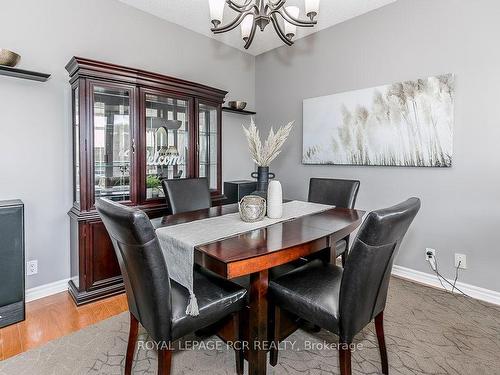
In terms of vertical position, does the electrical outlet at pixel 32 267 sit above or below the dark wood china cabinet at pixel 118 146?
below

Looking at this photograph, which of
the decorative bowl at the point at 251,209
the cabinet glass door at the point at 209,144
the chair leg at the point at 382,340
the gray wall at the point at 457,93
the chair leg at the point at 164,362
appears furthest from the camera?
the cabinet glass door at the point at 209,144

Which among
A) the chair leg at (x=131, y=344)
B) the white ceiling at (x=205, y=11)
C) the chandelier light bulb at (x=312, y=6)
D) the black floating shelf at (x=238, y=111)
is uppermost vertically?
the white ceiling at (x=205, y=11)

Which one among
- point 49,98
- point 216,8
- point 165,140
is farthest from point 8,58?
point 216,8

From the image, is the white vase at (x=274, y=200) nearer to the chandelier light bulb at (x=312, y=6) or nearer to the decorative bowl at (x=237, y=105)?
the chandelier light bulb at (x=312, y=6)

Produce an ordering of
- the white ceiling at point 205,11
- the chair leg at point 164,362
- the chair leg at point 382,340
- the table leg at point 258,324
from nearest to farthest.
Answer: the chair leg at point 164,362
the table leg at point 258,324
the chair leg at point 382,340
the white ceiling at point 205,11

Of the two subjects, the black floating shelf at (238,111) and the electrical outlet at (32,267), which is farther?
the black floating shelf at (238,111)

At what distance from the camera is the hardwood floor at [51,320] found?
6.11 ft

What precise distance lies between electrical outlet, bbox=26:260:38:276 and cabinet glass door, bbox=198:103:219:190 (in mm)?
1661

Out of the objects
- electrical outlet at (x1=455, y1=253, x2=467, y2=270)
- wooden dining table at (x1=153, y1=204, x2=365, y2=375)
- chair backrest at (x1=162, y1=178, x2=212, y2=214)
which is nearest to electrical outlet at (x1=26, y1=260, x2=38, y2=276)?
chair backrest at (x1=162, y1=178, x2=212, y2=214)

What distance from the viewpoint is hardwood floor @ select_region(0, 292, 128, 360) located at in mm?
1861

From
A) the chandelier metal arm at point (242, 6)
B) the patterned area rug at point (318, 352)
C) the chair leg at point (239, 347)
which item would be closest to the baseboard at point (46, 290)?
the patterned area rug at point (318, 352)

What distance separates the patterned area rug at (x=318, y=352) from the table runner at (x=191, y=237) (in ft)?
1.99

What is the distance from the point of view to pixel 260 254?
126 cm

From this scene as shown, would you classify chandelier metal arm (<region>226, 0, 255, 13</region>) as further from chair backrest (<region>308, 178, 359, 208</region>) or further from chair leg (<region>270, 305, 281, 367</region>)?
chair leg (<region>270, 305, 281, 367</region>)
